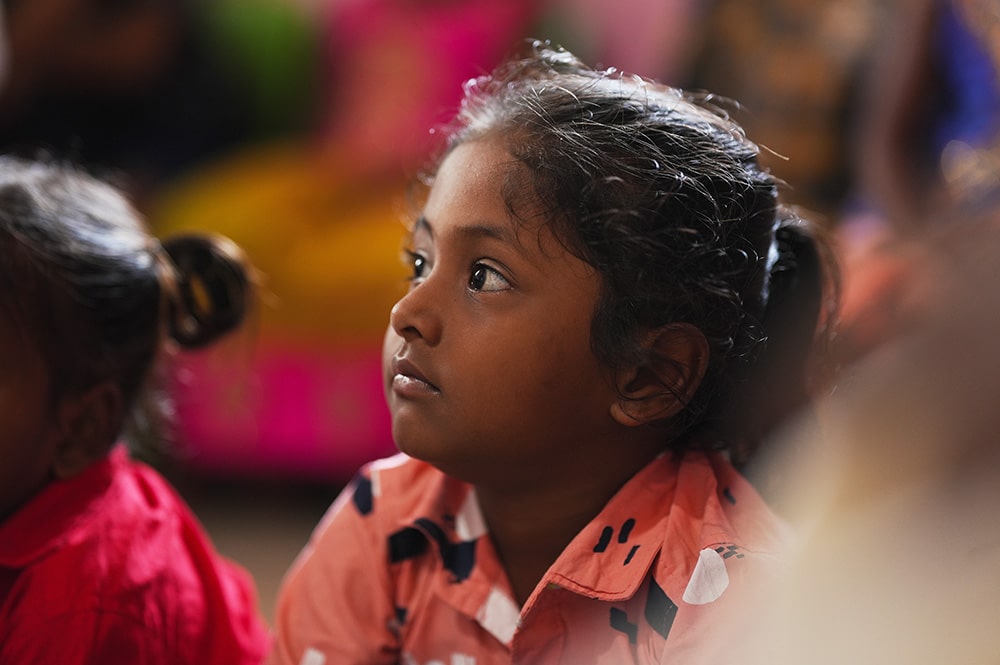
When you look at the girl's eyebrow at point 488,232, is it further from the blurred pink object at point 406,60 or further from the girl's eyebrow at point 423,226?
the blurred pink object at point 406,60

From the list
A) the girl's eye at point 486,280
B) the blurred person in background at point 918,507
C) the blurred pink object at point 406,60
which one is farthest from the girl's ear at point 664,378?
the blurred pink object at point 406,60

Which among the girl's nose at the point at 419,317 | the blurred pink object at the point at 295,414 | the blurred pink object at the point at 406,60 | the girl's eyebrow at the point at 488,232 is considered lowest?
the blurred pink object at the point at 295,414

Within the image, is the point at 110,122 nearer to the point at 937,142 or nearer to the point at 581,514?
the point at 937,142

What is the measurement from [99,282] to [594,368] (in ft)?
1.49

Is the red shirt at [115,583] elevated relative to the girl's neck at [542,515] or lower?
lower

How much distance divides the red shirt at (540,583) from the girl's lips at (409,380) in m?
0.15

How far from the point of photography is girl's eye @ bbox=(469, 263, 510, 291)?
2.54 ft

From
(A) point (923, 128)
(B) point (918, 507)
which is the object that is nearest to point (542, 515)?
(B) point (918, 507)

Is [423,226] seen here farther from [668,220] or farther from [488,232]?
[668,220]

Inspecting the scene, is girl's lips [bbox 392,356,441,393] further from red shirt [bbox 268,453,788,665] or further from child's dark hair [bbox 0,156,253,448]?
child's dark hair [bbox 0,156,253,448]

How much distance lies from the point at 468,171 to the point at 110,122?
72.2 inches

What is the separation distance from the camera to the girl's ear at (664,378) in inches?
31.0

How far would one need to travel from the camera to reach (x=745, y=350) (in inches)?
32.0

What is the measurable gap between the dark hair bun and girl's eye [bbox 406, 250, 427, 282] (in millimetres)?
217
